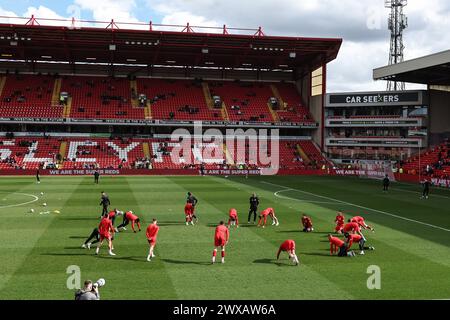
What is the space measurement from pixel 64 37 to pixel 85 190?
3268 centimetres

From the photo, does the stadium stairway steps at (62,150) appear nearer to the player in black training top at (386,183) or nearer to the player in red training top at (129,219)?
the player in black training top at (386,183)

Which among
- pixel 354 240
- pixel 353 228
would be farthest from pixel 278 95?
pixel 354 240

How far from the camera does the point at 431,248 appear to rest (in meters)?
20.3

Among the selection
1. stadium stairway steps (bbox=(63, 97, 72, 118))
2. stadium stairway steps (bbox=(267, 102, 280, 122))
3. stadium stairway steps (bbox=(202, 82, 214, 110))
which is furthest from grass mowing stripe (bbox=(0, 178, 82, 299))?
stadium stairway steps (bbox=(267, 102, 280, 122))

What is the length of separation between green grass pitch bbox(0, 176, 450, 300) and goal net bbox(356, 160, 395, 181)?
24170mm

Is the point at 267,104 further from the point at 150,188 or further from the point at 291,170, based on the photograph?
the point at 150,188

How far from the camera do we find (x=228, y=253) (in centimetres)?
1892

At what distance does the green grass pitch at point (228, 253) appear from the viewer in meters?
14.1

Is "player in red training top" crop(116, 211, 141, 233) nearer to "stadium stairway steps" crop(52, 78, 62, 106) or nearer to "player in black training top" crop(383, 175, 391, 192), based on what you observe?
"player in black training top" crop(383, 175, 391, 192)

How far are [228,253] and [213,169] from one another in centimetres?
4691

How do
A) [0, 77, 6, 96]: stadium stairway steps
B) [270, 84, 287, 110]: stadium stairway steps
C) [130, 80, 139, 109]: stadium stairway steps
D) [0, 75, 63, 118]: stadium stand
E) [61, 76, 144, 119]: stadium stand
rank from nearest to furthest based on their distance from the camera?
1. [0, 75, 63, 118]: stadium stand
2. [61, 76, 144, 119]: stadium stand
3. [0, 77, 6, 96]: stadium stairway steps
4. [130, 80, 139, 109]: stadium stairway steps
5. [270, 84, 287, 110]: stadium stairway steps

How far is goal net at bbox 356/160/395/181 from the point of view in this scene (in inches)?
2446

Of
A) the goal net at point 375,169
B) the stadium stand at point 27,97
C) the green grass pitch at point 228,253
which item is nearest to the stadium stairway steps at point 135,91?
the stadium stand at point 27,97

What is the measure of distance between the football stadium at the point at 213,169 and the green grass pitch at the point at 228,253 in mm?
102
